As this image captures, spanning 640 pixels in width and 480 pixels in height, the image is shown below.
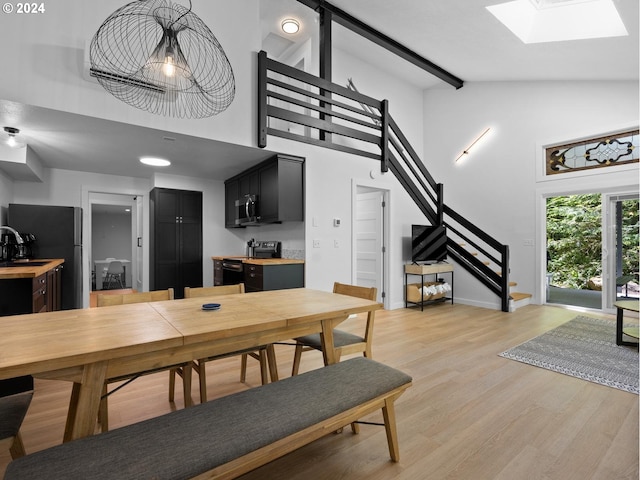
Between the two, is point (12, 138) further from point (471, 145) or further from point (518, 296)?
point (518, 296)

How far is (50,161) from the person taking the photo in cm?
452

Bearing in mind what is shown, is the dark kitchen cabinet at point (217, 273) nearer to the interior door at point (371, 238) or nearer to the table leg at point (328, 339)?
the interior door at point (371, 238)

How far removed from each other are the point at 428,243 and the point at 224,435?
→ 5.08 metres

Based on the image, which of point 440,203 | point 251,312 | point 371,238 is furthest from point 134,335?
point 440,203

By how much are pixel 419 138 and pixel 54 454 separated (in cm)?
694

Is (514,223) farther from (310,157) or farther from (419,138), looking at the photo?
(310,157)

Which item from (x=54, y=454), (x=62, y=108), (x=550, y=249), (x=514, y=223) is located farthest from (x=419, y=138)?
(x=54, y=454)

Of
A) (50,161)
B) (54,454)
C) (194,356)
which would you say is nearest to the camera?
(54,454)

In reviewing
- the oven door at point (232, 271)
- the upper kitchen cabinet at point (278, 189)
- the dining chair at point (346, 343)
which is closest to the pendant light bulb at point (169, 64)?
the dining chair at point (346, 343)

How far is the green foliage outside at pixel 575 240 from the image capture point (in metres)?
7.11

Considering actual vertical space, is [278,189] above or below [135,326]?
above

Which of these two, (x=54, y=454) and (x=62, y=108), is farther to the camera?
(x=62, y=108)

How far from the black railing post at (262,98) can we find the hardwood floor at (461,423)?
245cm

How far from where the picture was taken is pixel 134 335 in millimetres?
1337
